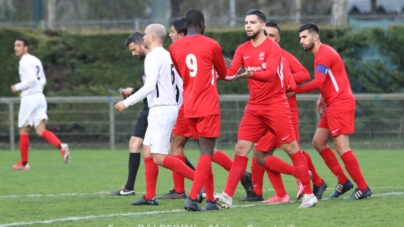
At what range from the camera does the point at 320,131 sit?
9.59m

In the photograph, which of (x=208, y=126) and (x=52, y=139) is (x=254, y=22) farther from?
(x=52, y=139)

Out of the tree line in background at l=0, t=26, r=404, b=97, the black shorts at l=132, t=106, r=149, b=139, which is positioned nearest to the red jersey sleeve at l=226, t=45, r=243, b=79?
the black shorts at l=132, t=106, r=149, b=139

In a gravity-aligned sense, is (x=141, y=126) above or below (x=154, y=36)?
below

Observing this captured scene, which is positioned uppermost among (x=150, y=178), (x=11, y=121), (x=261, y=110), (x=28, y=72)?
(x=28, y=72)

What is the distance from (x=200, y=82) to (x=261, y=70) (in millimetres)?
717

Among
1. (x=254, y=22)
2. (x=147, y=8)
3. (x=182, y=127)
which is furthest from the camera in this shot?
(x=147, y=8)

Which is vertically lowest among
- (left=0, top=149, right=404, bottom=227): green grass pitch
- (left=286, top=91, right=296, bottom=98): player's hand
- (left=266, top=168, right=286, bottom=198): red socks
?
(left=0, top=149, right=404, bottom=227): green grass pitch

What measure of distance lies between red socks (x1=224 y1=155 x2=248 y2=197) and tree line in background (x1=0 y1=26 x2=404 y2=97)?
1181 cm

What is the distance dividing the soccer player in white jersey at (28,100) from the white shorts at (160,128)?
617 cm

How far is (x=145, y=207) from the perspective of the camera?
889 cm

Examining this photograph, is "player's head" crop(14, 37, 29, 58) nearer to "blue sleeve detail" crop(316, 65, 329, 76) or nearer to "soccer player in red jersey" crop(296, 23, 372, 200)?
"soccer player in red jersey" crop(296, 23, 372, 200)

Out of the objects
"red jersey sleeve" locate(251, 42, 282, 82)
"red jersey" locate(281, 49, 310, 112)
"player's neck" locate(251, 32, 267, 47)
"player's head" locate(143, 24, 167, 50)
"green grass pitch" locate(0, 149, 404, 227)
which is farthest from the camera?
"red jersey" locate(281, 49, 310, 112)

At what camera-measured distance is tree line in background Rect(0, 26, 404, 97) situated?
785 inches

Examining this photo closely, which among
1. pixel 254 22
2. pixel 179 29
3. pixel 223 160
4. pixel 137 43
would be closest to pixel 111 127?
pixel 137 43
